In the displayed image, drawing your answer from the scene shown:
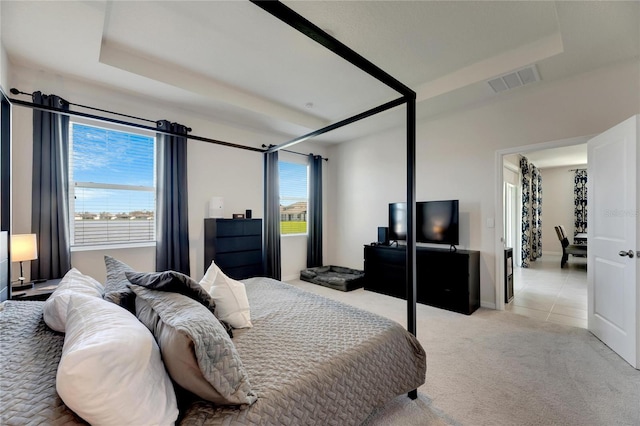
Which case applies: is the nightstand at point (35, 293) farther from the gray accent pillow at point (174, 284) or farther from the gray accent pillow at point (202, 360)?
the gray accent pillow at point (202, 360)

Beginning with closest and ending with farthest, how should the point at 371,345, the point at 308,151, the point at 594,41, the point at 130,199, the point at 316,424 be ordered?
the point at 316,424
the point at 371,345
the point at 594,41
the point at 130,199
the point at 308,151

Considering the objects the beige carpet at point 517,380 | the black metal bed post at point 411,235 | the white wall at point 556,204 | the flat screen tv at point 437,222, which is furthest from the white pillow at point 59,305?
the white wall at point 556,204

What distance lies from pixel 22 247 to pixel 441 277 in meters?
4.39

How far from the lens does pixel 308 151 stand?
5395 mm

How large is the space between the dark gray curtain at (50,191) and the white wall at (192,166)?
0.32 ft

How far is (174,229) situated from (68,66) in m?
2.00

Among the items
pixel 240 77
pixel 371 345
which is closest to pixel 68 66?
pixel 240 77

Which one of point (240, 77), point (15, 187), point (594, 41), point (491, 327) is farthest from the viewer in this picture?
point (240, 77)

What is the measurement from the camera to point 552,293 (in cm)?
414

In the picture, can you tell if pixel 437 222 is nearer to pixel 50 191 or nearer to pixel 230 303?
pixel 230 303

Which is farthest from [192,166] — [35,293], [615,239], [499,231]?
[615,239]

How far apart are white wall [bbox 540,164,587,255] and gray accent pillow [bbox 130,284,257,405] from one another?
9890mm

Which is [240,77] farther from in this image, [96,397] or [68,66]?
[96,397]

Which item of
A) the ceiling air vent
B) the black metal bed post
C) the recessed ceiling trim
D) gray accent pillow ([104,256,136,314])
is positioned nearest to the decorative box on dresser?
the recessed ceiling trim
